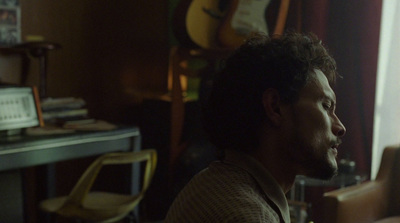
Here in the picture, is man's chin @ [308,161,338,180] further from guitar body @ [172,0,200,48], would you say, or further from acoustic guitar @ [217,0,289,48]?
guitar body @ [172,0,200,48]

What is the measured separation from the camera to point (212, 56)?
3.58 m

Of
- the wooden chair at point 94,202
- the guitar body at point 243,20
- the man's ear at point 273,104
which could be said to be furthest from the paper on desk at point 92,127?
the man's ear at point 273,104

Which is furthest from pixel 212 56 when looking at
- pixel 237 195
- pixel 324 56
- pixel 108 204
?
pixel 237 195

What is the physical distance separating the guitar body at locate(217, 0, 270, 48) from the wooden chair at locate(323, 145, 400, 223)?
3.39 feet

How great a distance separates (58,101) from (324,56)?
2.17 m

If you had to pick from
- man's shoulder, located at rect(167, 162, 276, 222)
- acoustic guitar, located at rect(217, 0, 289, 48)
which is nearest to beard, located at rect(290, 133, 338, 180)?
man's shoulder, located at rect(167, 162, 276, 222)

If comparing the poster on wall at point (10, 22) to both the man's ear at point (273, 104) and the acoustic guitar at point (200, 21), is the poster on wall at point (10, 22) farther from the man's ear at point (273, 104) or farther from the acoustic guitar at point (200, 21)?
the man's ear at point (273, 104)

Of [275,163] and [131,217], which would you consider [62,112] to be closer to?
[131,217]

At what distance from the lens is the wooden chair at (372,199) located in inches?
104

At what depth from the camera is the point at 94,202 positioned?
2789 millimetres

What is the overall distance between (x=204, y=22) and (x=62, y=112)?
3.44 ft

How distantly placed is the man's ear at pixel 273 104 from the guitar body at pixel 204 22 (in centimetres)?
253

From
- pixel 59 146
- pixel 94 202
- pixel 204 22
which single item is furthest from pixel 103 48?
pixel 94 202

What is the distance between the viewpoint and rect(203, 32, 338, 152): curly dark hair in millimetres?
1078
